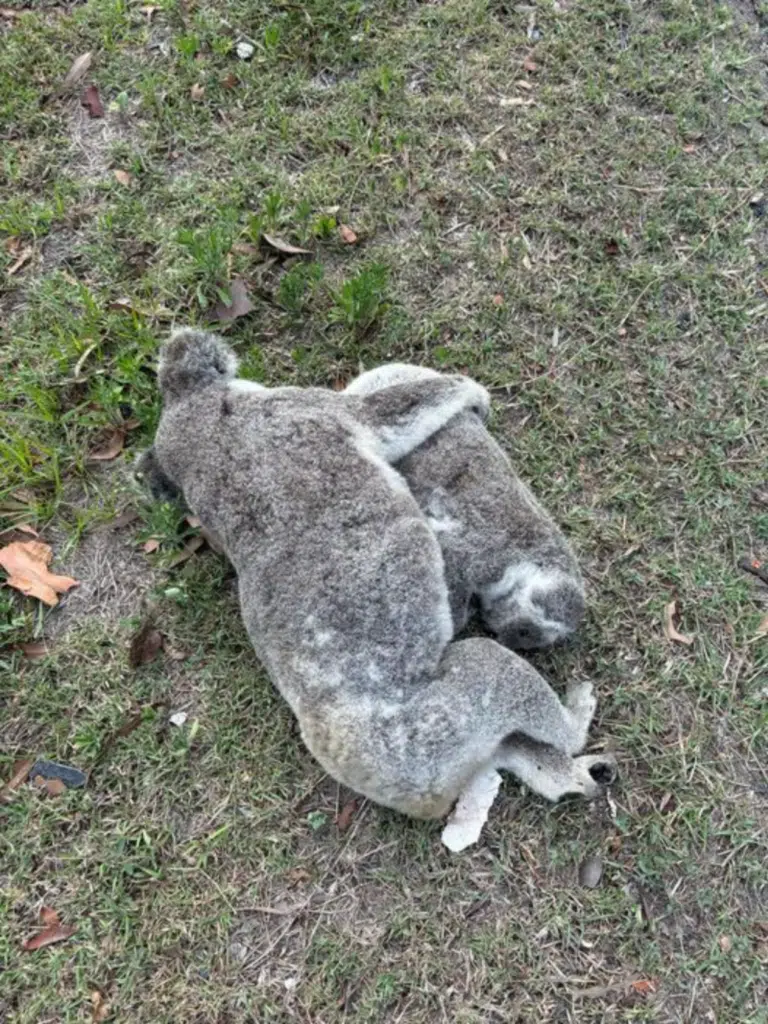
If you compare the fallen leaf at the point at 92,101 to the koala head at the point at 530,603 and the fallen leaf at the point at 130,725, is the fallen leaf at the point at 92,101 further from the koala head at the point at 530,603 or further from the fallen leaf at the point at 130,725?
the koala head at the point at 530,603

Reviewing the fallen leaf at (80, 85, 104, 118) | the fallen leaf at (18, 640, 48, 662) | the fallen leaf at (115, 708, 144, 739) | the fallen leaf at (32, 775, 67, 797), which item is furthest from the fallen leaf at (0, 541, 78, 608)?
the fallen leaf at (80, 85, 104, 118)

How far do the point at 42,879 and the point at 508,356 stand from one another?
134 inches

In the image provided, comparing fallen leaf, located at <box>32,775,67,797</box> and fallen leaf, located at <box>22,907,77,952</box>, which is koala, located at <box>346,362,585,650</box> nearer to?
fallen leaf, located at <box>32,775,67,797</box>

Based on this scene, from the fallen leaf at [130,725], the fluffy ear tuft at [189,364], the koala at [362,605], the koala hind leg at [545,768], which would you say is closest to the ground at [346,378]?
the fallen leaf at [130,725]

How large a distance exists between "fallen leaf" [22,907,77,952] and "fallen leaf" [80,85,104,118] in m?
4.62

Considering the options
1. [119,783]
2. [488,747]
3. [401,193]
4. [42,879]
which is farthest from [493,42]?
[42,879]

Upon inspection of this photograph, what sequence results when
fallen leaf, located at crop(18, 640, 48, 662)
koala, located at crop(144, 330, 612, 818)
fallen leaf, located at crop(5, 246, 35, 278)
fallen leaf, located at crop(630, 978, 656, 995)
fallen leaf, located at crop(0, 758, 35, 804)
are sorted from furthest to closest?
fallen leaf, located at crop(5, 246, 35, 278), fallen leaf, located at crop(18, 640, 48, 662), fallen leaf, located at crop(0, 758, 35, 804), fallen leaf, located at crop(630, 978, 656, 995), koala, located at crop(144, 330, 612, 818)

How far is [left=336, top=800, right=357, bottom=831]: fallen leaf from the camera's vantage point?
407 cm

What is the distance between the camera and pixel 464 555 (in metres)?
3.94

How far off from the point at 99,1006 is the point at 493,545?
2509 millimetres

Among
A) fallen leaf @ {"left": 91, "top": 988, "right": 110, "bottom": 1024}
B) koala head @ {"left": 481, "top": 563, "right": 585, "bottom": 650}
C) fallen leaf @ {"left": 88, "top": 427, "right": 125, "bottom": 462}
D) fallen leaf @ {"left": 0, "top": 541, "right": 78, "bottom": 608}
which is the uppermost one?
koala head @ {"left": 481, "top": 563, "right": 585, "bottom": 650}

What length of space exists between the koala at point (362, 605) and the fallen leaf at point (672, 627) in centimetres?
56

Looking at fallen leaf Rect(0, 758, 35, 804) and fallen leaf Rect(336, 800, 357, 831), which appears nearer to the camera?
fallen leaf Rect(336, 800, 357, 831)

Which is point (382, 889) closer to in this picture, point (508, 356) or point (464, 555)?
point (464, 555)
